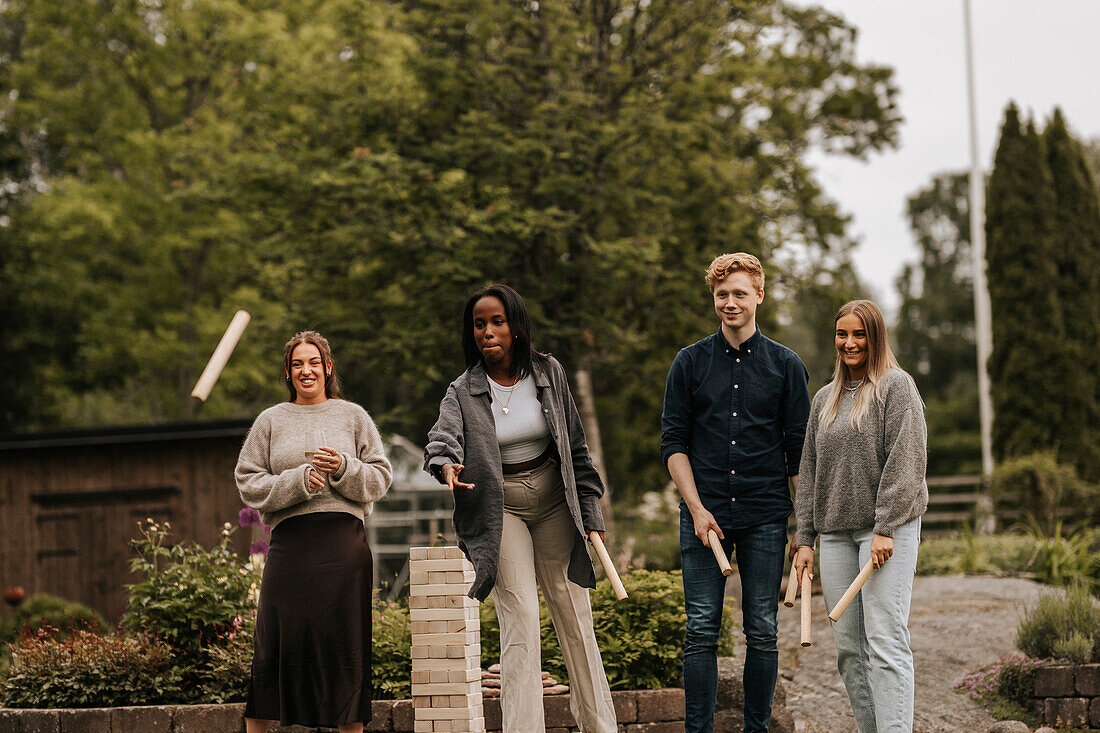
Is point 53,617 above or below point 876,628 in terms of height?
below

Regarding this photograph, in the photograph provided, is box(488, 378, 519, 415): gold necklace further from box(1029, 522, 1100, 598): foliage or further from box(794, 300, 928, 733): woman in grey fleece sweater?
box(1029, 522, 1100, 598): foliage

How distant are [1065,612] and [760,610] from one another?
2.79 meters

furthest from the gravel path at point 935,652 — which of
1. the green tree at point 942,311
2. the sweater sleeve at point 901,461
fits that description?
the green tree at point 942,311

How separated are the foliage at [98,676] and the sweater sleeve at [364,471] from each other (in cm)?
217

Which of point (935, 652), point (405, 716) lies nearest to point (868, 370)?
point (405, 716)

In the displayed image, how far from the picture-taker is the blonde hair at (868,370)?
4215 mm

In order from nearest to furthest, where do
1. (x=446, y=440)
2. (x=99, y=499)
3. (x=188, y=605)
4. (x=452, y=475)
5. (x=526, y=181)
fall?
(x=452, y=475) → (x=446, y=440) → (x=188, y=605) → (x=526, y=181) → (x=99, y=499)

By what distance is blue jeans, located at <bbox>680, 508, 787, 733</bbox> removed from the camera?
4223 millimetres

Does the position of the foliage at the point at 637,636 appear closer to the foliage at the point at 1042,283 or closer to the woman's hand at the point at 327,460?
the woman's hand at the point at 327,460

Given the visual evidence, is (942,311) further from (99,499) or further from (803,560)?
(803,560)

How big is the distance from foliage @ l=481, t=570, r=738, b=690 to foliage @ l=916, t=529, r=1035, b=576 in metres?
5.42

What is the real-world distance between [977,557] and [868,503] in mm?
7288

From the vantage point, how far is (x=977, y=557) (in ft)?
35.0

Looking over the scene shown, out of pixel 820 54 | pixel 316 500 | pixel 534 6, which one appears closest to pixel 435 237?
pixel 534 6
